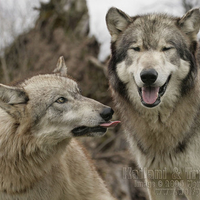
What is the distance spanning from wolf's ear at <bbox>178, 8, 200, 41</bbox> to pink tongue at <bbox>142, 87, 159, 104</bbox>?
1027 millimetres

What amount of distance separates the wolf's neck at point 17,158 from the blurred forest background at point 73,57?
435 centimetres

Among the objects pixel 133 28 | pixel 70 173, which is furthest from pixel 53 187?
pixel 133 28

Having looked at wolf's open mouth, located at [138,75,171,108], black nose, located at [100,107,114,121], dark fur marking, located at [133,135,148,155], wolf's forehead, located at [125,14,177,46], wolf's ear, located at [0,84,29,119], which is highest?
wolf's forehead, located at [125,14,177,46]

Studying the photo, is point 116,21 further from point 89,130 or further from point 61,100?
point 89,130

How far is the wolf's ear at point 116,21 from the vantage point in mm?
4406

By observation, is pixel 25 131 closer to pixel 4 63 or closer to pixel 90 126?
pixel 90 126

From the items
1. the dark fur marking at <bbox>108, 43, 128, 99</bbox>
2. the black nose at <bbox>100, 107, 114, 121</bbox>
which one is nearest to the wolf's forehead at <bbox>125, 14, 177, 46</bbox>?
the dark fur marking at <bbox>108, 43, 128, 99</bbox>

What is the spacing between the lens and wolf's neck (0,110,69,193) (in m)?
3.68

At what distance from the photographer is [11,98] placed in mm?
3600

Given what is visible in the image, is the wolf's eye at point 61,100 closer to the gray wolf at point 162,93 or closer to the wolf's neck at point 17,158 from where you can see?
the wolf's neck at point 17,158

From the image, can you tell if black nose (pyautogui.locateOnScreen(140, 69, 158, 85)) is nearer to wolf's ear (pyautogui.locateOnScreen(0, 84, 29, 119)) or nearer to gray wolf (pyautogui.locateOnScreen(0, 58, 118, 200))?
gray wolf (pyautogui.locateOnScreen(0, 58, 118, 200))

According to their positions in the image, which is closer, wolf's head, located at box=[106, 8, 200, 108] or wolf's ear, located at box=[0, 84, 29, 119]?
wolf's ear, located at box=[0, 84, 29, 119]

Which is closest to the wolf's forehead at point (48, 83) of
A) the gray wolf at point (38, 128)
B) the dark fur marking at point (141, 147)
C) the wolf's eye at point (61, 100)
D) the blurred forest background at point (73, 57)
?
the gray wolf at point (38, 128)

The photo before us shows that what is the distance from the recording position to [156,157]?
13.6ft
